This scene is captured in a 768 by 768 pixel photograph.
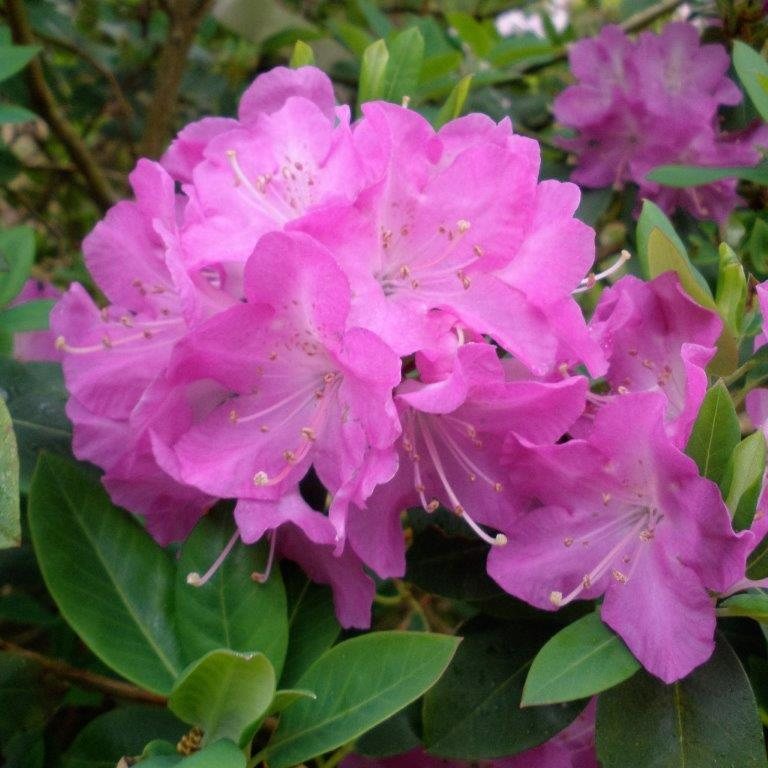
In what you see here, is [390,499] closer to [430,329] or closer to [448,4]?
[430,329]

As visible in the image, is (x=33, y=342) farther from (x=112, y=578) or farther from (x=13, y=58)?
(x=112, y=578)

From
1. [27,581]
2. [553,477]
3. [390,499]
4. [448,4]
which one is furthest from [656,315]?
[448,4]

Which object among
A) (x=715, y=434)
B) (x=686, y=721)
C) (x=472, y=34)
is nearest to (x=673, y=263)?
(x=715, y=434)

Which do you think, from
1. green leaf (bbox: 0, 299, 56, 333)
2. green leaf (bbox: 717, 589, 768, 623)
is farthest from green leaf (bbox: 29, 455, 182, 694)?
green leaf (bbox: 717, 589, 768, 623)

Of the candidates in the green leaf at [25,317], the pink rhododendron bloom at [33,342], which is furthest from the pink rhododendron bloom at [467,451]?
the pink rhododendron bloom at [33,342]

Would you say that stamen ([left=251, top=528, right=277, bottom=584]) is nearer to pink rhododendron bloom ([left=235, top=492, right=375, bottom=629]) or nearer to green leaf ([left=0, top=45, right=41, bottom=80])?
pink rhododendron bloom ([left=235, top=492, right=375, bottom=629])

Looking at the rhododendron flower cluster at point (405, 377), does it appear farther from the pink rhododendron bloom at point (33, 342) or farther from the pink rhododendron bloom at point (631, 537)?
the pink rhododendron bloom at point (33, 342)

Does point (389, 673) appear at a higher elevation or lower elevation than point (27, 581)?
higher
